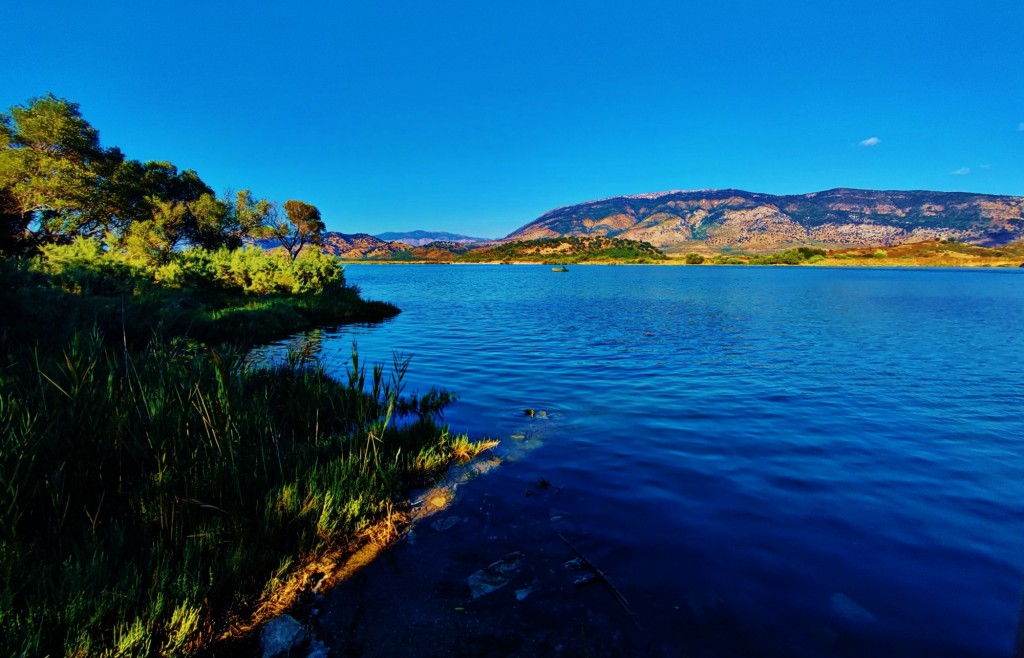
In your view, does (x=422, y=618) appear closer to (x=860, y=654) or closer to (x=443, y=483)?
(x=443, y=483)

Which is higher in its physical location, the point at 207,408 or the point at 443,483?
the point at 207,408

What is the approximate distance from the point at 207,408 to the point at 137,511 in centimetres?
139

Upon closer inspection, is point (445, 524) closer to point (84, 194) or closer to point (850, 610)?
point (850, 610)

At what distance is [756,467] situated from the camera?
825cm

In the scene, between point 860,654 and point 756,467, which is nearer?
point 860,654

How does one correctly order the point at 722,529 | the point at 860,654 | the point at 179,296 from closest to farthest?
the point at 860,654
the point at 722,529
the point at 179,296

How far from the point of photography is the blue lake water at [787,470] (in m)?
4.62

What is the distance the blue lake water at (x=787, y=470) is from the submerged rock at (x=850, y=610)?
18 mm

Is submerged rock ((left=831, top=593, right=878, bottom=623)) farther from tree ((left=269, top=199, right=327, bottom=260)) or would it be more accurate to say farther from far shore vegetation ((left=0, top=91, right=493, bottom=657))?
tree ((left=269, top=199, right=327, bottom=260))

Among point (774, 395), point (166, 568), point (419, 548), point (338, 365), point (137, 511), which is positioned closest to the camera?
point (166, 568)

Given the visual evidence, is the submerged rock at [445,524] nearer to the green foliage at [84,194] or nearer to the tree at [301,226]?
the green foliage at [84,194]

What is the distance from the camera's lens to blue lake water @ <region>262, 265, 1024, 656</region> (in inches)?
182

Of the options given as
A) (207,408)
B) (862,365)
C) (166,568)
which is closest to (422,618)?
(166,568)

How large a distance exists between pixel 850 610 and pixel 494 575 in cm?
364
